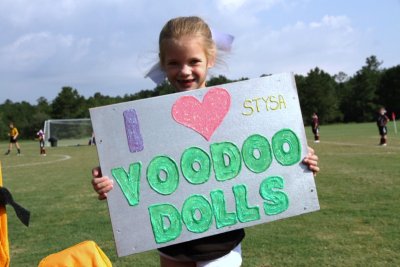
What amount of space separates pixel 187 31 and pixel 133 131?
0.59 meters

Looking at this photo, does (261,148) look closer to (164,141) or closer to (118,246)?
(164,141)

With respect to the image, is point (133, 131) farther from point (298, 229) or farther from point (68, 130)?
point (68, 130)

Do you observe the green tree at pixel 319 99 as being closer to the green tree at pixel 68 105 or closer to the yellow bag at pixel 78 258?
the green tree at pixel 68 105

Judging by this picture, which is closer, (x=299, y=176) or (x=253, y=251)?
(x=299, y=176)

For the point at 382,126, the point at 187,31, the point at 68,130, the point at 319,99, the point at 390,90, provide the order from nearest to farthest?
the point at 187,31 < the point at 382,126 < the point at 68,130 < the point at 390,90 < the point at 319,99

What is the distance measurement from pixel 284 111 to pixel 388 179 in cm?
803

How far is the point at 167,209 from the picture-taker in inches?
94.3

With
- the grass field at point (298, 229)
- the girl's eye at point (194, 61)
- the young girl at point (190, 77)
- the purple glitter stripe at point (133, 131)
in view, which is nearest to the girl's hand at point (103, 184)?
the young girl at point (190, 77)

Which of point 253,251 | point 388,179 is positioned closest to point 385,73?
point 388,179

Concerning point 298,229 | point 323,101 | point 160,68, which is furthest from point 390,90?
point 160,68

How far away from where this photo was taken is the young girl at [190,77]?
7.78 ft

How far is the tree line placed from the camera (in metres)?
80.8

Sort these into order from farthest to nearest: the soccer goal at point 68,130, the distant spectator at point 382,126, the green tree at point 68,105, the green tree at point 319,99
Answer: the green tree at point 319,99
the green tree at point 68,105
the soccer goal at point 68,130
the distant spectator at point 382,126

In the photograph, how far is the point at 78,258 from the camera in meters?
2.82
